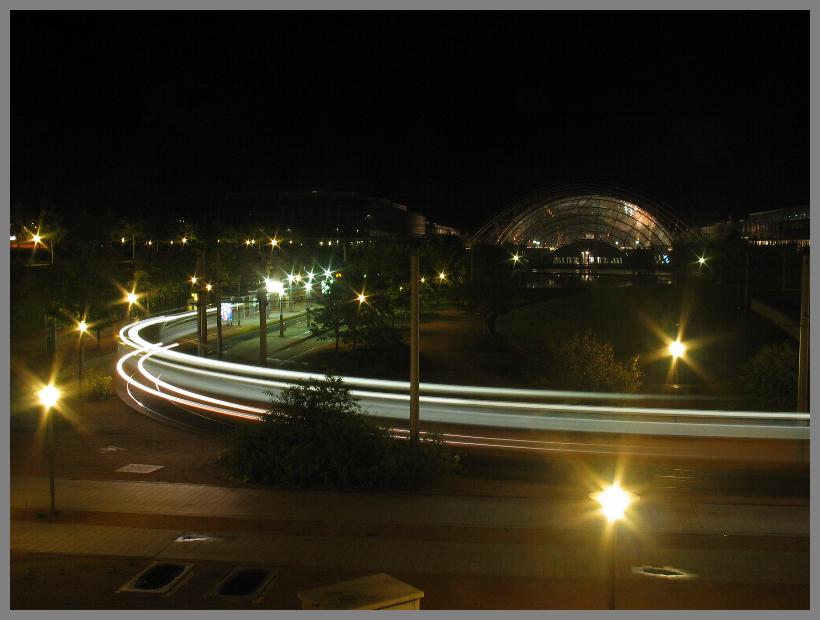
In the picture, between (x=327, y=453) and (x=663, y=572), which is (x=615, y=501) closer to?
(x=663, y=572)

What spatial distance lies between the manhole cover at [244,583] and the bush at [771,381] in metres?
15.1

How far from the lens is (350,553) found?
33.0ft

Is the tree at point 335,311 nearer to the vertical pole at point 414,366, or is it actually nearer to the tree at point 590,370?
the tree at point 590,370

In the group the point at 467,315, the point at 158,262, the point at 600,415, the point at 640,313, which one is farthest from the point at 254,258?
the point at 600,415

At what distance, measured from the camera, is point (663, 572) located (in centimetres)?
922

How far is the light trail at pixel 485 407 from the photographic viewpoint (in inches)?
668

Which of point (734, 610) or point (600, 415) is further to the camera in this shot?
point (600, 415)

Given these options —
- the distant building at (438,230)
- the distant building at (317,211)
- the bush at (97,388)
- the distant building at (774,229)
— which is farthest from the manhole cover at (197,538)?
the distant building at (438,230)

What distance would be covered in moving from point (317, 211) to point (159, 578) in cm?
8942

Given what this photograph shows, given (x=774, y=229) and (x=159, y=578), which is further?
(x=774, y=229)

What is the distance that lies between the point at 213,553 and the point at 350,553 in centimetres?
181

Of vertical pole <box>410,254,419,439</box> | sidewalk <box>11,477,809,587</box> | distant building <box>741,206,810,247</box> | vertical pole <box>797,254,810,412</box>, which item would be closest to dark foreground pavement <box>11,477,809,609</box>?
sidewalk <box>11,477,809,587</box>

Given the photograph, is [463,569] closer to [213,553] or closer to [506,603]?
[506,603]

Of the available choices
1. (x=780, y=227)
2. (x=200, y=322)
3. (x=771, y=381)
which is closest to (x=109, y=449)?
(x=200, y=322)
